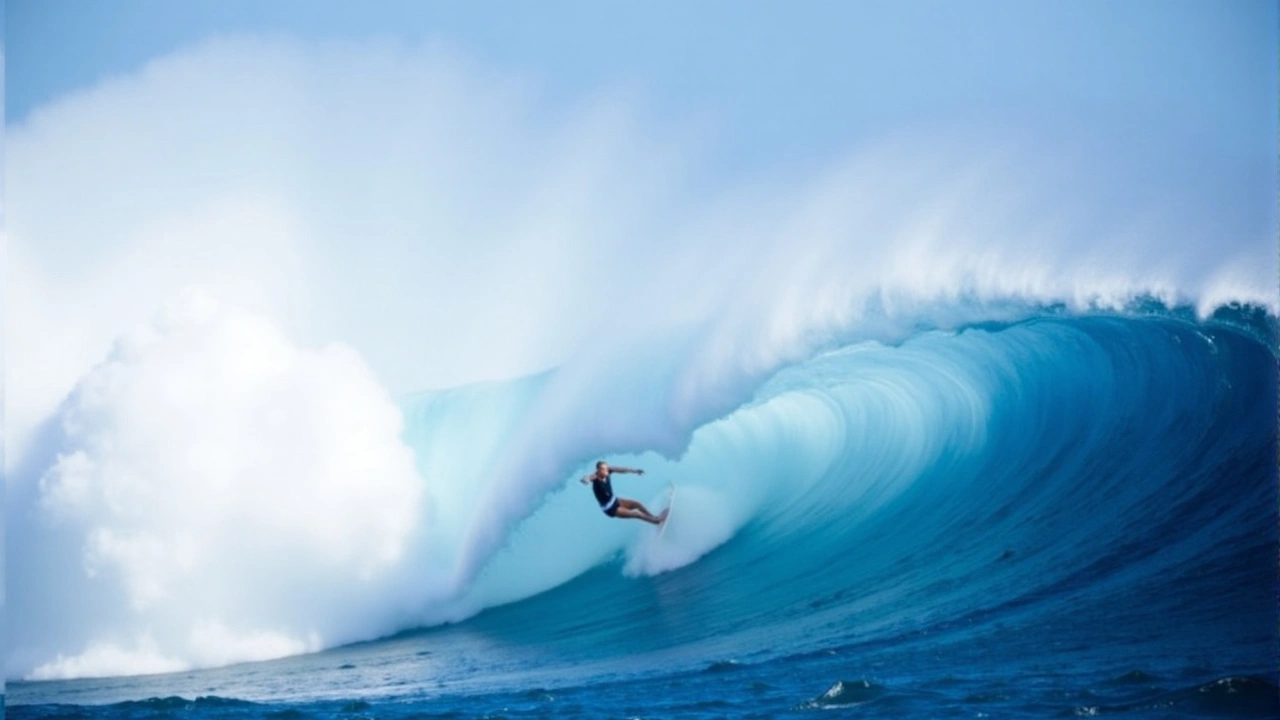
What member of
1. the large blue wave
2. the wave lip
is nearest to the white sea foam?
the large blue wave

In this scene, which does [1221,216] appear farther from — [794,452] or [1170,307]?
[794,452]

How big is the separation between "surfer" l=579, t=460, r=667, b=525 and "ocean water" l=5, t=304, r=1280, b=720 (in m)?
0.51

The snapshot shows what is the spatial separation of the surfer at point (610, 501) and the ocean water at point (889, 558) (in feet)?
1.67

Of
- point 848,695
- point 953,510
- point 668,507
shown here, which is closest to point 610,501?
point 668,507

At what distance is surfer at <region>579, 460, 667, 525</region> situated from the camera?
5914 millimetres

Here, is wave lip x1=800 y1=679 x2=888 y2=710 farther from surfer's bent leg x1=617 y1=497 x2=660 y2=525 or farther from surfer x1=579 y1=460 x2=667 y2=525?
surfer's bent leg x1=617 y1=497 x2=660 y2=525

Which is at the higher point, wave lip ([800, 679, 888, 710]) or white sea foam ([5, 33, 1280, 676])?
white sea foam ([5, 33, 1280, 676])

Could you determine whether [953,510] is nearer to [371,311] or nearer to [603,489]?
[603,489]

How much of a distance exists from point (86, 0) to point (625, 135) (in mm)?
3164

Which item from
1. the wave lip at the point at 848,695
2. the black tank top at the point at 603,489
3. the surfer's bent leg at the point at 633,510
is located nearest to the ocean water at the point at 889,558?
the wave lip at the point at 848,695

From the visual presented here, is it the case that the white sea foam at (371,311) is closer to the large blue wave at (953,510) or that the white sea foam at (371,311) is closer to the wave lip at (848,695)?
the large blue wave at (953,510)

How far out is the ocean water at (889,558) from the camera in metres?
5.07

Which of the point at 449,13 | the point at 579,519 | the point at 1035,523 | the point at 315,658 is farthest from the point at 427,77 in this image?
A: the point at 1035,523

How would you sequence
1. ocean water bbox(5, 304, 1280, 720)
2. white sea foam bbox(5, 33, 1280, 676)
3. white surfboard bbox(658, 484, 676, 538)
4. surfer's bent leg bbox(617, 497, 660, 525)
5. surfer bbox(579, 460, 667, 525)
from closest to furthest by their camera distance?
1. ocean water bbox(5, 304, 1280, 720)
2. surfer bbox(579, 460, 667, 525)
3. surfer's bent leg bbox(617, 497, 660, 525)
4. white sea foam bbox(5, 33, 1280, 676)
5. white surfboard bbox(658, 484, 676, 538)
